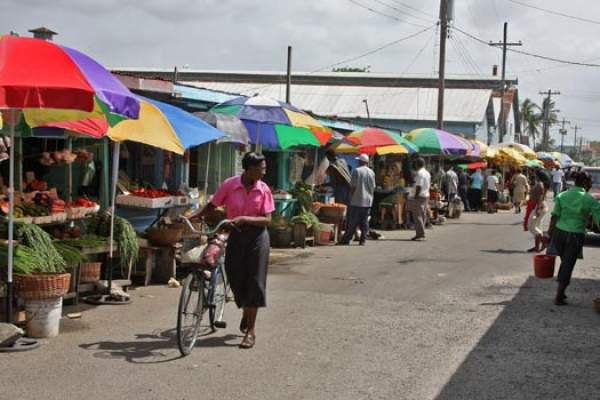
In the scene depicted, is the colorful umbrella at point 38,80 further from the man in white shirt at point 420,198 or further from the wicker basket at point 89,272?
the man in white shirt at point 420,198

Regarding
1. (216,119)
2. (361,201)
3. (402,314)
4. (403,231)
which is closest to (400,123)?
(403,231)

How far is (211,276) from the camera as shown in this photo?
7.41 meters

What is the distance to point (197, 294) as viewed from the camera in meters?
7.17

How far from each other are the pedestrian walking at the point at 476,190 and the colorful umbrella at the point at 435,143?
306 inches

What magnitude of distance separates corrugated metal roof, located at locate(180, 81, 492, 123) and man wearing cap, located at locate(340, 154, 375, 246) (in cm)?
3062

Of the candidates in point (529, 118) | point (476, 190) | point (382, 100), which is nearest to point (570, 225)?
point (476, 190)

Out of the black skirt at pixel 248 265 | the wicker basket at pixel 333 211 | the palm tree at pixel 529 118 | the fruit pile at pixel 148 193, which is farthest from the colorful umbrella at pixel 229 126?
the palm tree at pixel 529 118

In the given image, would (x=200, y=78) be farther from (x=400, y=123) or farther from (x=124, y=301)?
(x=124, y=301)

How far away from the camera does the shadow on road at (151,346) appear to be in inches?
269

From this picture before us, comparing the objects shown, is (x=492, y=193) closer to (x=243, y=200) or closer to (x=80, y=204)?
(x=80, y=204)

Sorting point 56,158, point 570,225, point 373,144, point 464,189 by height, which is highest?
point 373,144

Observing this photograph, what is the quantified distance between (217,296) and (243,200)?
43.8 inches

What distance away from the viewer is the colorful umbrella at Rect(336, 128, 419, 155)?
61.4 feet

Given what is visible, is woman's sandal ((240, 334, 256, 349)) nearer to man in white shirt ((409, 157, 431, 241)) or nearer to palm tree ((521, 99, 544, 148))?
man in white shirt ((409, 157, 431, 241))
